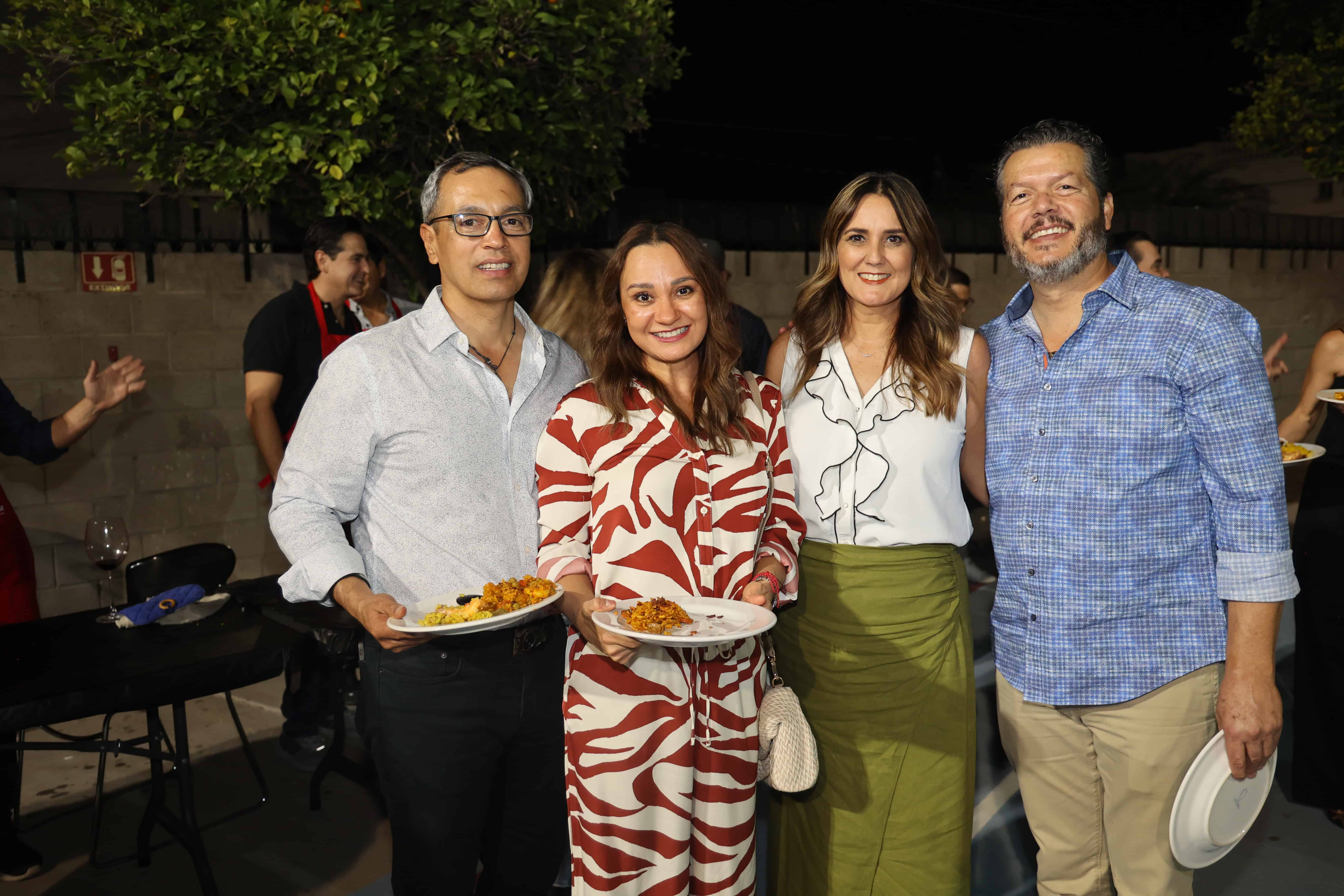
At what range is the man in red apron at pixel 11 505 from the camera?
9.64ft

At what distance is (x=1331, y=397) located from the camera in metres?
3.00

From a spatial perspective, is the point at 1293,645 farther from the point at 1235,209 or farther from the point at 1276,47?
the point at 1235,209

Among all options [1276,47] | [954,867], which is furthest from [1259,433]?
[1276,47]

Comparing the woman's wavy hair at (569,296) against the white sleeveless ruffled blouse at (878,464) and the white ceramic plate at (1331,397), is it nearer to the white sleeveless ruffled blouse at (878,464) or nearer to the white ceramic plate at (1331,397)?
the white sleeveless ruffled blouse at (878,464)

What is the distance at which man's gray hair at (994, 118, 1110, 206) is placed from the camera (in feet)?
6.63

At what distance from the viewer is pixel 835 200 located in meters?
2.21

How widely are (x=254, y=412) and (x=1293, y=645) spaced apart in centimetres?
456

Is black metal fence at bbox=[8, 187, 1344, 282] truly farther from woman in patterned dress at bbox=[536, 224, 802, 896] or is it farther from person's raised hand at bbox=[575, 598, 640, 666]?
person's raised hand at bbox=[575, 598, 640, 666]

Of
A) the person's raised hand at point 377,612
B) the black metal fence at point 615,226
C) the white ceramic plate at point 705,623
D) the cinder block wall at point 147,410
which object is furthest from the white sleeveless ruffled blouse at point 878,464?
the cinder block wall at point 147,410

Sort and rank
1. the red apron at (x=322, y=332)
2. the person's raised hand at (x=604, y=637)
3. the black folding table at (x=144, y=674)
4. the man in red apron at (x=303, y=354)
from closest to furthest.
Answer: the person's raised hand at (x=604, y=637) → the black folding table at (x=144, y=674) → the man in red apron at (x=303, y=354) → the red apron at (x=322, y=332)

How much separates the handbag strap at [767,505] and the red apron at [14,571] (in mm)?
2248

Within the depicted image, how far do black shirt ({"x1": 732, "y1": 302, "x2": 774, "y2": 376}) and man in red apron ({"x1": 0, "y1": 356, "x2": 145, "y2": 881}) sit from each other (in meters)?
2.01

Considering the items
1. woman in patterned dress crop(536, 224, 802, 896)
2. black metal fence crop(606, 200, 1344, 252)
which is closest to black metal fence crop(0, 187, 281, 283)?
black metal fence crop(606, 200, 1344, 252)

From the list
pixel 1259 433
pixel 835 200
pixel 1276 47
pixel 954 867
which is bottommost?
pixel 954 867
